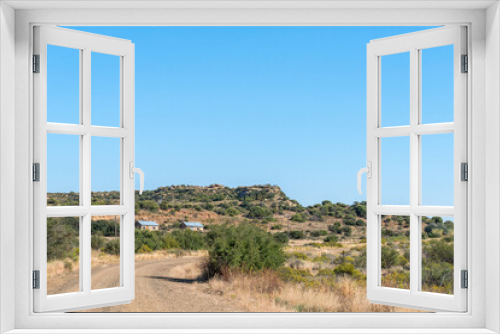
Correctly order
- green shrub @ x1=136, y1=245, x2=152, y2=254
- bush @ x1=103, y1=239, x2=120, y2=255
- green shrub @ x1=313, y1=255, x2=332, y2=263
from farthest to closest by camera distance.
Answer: green shrub @ x1=136, y1=245, x2=152, y2=254, green shrub @ x1=313, y1=255, x2=332, y2=263, bush @ x1=103, y1=239, x2=120, y2=255

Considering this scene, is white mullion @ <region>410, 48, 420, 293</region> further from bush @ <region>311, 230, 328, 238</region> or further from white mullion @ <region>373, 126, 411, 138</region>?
bush @ <region>311, 230, 328, 238</region>

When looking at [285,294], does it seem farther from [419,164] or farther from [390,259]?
[419,164]

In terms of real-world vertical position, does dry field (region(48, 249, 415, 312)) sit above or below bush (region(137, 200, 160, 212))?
below

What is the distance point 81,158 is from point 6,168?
1.33 ft

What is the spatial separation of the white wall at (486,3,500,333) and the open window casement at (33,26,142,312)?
190cm

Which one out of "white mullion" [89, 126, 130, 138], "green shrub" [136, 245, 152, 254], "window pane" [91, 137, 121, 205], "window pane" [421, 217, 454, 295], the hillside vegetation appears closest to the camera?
"white mullion" [89, 126, 130, 138]

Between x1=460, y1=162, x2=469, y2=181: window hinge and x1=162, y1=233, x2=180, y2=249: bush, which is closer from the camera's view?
x1=460, y1=162, x2=469, y2=181: window hinge

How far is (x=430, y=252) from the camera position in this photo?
26.2ft

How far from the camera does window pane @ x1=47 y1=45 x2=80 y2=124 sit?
8.04 feet

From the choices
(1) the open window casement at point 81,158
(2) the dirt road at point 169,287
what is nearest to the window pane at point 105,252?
(2) the dirt road at point 169,287

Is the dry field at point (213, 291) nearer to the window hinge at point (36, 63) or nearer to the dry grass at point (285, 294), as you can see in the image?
the dry grass at point (285, 294)

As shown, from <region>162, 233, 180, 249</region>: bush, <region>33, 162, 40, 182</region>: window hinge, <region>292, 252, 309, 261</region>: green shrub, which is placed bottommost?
<region>292, 252, 309, 261</region>: green shrub

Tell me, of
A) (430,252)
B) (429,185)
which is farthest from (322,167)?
(429,185)

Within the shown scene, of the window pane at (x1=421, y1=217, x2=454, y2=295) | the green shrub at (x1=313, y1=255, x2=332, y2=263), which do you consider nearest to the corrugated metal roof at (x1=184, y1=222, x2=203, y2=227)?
the green shrub at (x1=313, y1=255, x2=332, y2=263)
